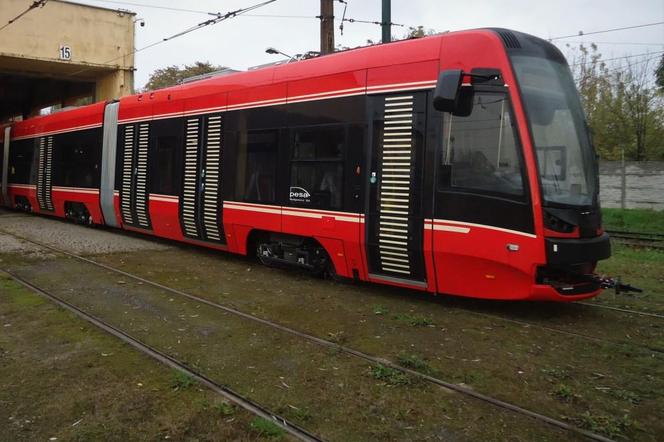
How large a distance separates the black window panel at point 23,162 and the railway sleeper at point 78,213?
106 inches

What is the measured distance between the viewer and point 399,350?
17.0 feet

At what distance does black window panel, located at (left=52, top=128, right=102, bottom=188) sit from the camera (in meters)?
13.7

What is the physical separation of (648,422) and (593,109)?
27744 mm

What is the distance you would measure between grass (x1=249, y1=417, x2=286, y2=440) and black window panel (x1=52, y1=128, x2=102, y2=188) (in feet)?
37.2

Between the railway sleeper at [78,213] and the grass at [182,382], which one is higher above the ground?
the railway sleeper at [78,213]

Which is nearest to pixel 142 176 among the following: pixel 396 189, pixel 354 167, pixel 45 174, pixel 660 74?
pixel 354 167

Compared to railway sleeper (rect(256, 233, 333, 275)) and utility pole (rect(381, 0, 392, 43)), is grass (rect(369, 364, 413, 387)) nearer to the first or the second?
railway sleeper (rect(256, 233, 333, 275))

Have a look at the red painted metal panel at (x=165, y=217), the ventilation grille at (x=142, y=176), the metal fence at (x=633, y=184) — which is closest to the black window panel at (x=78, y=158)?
the ventilation grille at (x=142, y=176)

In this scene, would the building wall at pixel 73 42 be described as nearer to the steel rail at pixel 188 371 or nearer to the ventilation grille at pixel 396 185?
the steel rail at pixel 188 371

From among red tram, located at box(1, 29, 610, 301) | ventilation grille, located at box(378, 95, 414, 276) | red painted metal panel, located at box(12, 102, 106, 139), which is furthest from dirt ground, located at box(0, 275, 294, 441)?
red painted metal panel, located at box(12, 102, 106, 139)

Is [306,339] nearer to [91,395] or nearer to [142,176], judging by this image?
[91,395]

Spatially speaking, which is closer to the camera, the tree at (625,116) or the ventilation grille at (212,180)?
the ventilation grille at (212,180)

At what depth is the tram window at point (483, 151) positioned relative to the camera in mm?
5948

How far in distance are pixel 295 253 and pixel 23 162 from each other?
14137 millimetres
